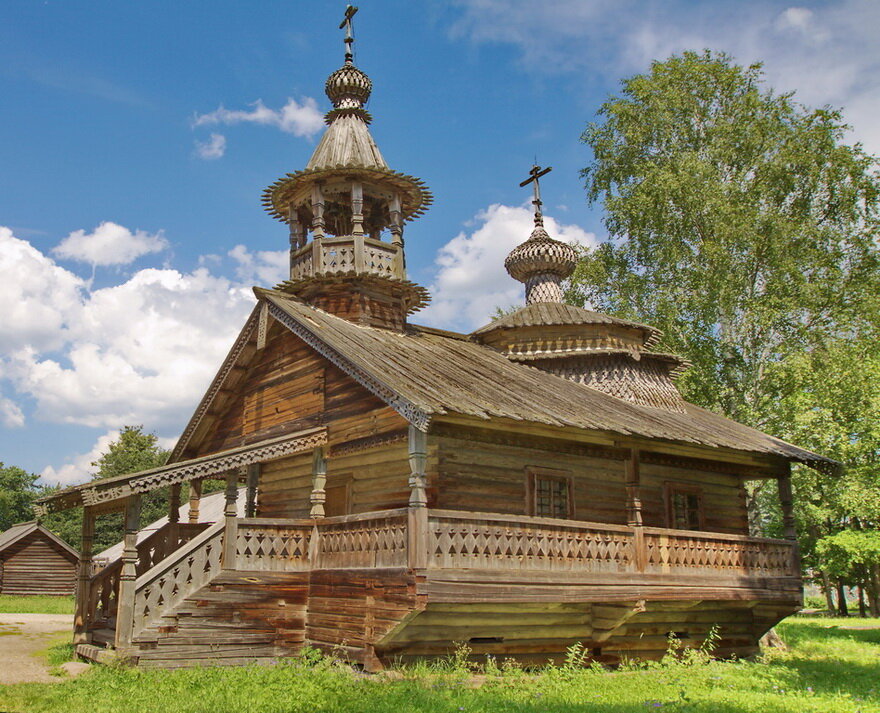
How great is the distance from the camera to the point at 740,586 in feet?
55.7

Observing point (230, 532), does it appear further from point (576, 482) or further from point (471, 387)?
point (576, 482)

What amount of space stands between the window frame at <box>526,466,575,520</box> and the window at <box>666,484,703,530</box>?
3.23 m

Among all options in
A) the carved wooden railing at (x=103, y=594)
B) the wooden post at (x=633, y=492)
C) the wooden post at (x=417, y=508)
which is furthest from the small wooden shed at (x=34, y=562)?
the wooden post at (x=417, y=508)

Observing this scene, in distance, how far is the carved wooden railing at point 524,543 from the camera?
13.0m

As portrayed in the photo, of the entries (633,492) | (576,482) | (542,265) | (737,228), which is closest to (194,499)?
(576,482)

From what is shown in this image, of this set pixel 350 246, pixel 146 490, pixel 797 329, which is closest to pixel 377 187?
pixel 350 246

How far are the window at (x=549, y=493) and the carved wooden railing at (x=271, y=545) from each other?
14.5 feet

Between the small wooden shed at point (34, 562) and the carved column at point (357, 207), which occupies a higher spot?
the carved column at point (357, 207)

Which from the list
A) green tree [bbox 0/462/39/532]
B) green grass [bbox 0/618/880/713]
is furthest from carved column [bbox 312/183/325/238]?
green tree [bbox 0/462/39/532]

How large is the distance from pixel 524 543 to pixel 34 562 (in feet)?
124

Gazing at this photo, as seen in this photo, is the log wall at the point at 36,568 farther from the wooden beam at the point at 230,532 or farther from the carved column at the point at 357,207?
the wooden beam at the point at 230,532

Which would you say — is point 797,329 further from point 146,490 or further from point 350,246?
point 146,490

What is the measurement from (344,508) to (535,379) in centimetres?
533

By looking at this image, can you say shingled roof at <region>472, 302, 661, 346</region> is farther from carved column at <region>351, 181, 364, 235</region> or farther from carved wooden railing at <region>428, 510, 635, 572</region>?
carved wooden railing at <region>428, 510, 635, 572</region>
